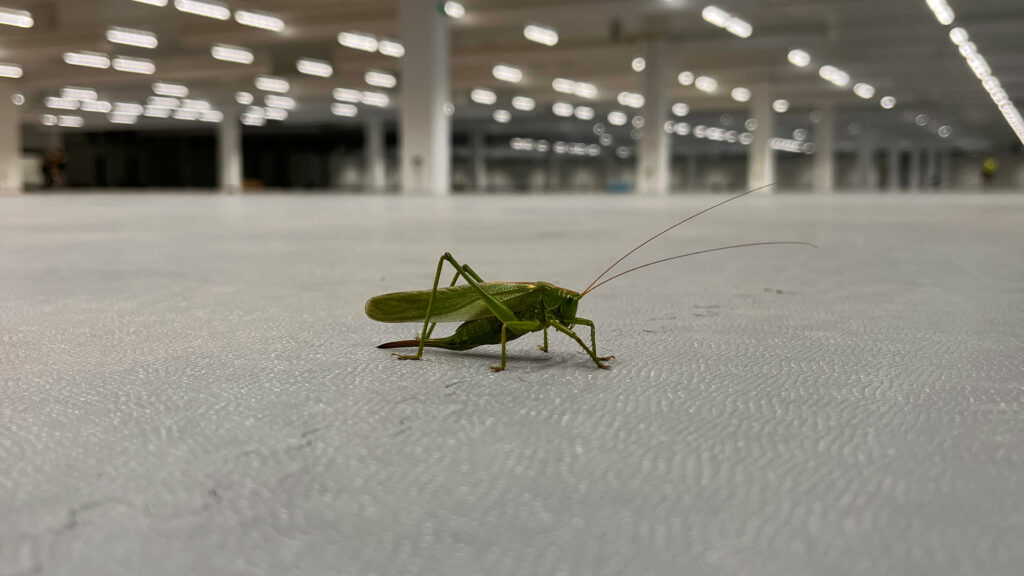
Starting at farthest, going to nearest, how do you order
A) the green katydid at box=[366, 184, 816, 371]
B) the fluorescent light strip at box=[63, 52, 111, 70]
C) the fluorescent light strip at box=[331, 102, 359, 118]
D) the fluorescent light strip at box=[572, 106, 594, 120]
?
1. the fluorescent light strip at box=[572, 106, 594, 120]
2. the fluorescent light strip at box=[331, 102, 359, 118]
3. the fluorescent light strip at box=[63, 52, 111, 70]
4. the green katydid at box=[366, 184, 816, 371]

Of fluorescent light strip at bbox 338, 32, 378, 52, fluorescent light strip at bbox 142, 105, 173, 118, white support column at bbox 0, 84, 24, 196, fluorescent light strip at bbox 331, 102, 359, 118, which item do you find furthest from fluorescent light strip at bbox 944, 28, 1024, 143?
fluorescent light strip at bbox 142, 105, 173, 118

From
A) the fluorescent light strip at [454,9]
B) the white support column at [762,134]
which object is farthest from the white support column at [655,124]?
the fluorescent light strip at [454,9]

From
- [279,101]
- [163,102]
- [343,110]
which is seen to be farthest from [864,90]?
[163,102]

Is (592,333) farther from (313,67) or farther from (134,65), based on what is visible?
(134,65)

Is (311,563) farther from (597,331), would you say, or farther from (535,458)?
(597,331)

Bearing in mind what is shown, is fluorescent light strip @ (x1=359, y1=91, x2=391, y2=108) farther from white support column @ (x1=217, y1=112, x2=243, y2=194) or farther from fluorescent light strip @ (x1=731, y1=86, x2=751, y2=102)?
fluorescent light strip @ (x1=731, y1=86, x2=751, y2=102)

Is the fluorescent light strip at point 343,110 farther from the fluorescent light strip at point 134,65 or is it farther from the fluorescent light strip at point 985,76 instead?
the fluorescent light strip at point 985,76

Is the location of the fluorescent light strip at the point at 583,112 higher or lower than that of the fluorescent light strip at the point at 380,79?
higher
